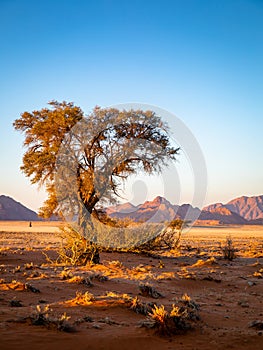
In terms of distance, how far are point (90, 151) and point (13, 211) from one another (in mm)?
159846

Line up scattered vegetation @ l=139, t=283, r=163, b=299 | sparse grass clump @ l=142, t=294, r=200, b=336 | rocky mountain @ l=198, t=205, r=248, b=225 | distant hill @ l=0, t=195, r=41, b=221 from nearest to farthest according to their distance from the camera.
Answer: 1. sparse grass clump @ l=142, t=294, r=200, b=336
2. scattered vegetation @ l=139, t=283, r=163, b=299
3. rocky mountain @ l=198, t=205, r=248, b=225
4. distant hill @ l=0, t=195, r=41, b=221

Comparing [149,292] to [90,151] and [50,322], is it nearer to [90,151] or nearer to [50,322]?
[50,322]

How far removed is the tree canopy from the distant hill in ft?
470

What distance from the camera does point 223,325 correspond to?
697cm

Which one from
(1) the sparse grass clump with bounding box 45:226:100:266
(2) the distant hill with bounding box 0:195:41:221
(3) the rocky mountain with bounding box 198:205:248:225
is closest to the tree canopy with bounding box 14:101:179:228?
(1) the sparse grass clump with bounding box 45:226:100:266

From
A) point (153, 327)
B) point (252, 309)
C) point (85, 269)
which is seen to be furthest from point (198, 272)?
point (153, 327)

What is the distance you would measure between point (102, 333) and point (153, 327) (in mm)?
933

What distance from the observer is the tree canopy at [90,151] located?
1656 centimetres

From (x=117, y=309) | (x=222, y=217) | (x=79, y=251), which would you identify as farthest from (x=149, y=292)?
(x=222, y=217)

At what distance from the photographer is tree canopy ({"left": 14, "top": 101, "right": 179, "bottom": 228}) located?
54.3 feet

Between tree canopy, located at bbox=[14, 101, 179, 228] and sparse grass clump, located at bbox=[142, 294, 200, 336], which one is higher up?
tree canopy, located at bbox=[14, 101, 179, 228]

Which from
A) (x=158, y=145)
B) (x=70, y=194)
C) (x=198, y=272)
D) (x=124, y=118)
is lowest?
(x=198, y=272)

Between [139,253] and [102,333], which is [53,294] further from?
[139,253]

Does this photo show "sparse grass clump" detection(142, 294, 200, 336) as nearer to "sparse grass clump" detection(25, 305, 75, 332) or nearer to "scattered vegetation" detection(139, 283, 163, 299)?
"sparse grass clump" detection(25, 305, 75, 332)
